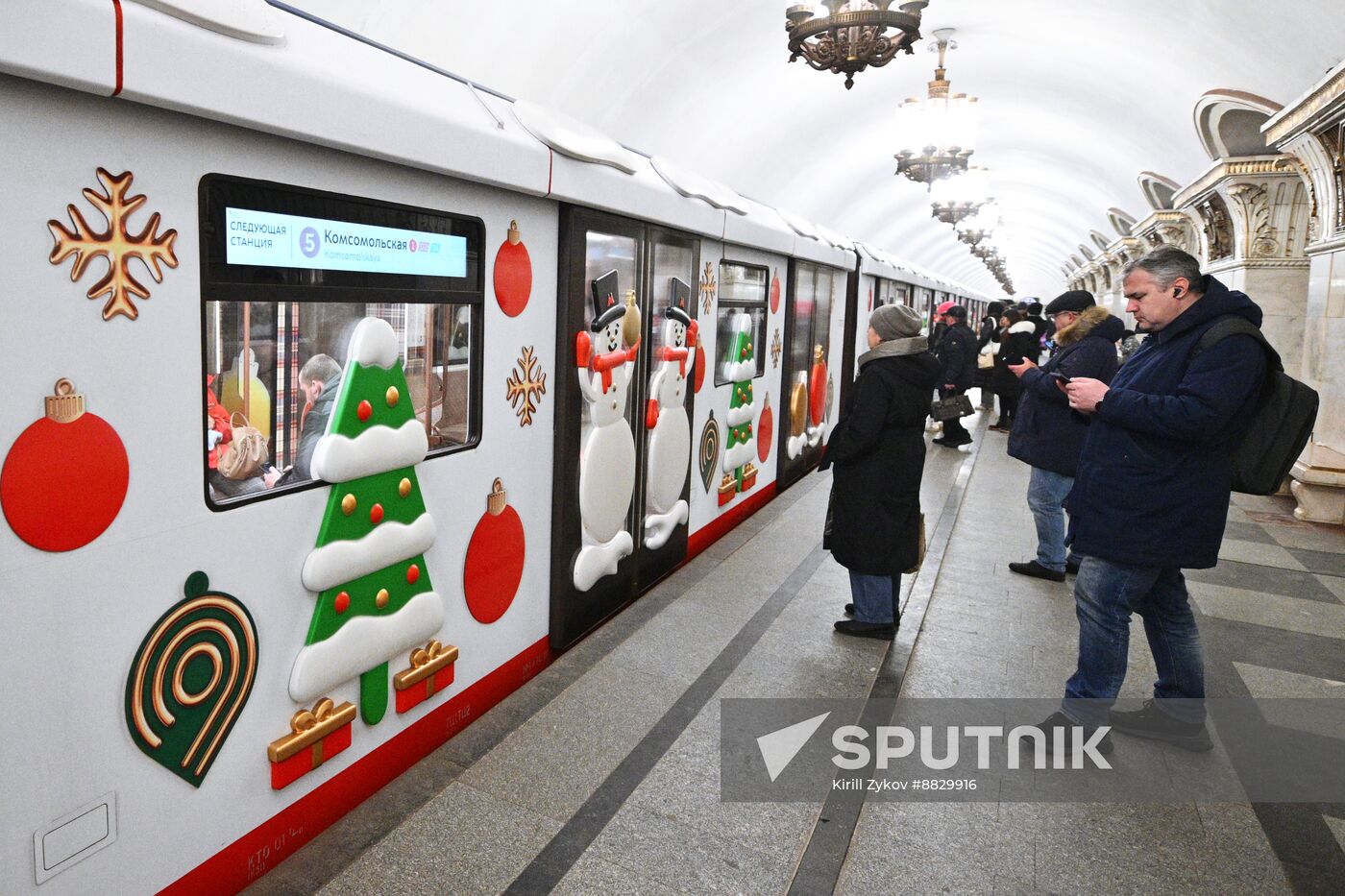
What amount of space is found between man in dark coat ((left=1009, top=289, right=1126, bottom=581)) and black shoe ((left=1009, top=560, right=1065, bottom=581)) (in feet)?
0.51

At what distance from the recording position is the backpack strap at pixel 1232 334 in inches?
107

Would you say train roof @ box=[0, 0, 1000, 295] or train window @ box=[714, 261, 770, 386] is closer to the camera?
train roof @ box=[0, 0, 1000, 295]

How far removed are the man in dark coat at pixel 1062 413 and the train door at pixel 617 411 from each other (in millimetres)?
1769

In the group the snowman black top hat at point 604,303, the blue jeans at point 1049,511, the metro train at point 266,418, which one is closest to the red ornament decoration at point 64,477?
the metro train at point 266,418

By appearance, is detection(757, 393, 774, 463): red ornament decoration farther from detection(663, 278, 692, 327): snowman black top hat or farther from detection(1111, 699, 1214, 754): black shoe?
detection(1111, 699, 1214, 754): black shoe

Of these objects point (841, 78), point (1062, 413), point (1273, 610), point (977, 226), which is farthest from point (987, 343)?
point (1062, 413)

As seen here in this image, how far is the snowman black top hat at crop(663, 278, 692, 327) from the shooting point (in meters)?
4.61

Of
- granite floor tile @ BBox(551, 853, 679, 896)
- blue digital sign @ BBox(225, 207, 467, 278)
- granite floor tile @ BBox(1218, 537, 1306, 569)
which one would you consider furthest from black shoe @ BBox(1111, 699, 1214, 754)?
granite floor tile @ BBox(1218, 537, 1306, 569)

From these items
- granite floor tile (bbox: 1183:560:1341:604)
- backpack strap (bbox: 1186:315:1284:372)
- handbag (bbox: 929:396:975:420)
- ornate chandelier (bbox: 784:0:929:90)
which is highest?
ornate chandelier (bbox: 784:0:929:90)

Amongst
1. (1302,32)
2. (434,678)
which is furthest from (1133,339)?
(434,678)

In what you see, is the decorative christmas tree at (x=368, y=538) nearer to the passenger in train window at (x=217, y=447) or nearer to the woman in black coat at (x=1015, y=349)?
the passenger in train window at (x=217, y=447)

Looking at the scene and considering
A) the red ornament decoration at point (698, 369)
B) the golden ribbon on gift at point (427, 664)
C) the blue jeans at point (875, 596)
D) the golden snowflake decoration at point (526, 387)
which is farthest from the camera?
the red ornament decoration at point (698, 369)

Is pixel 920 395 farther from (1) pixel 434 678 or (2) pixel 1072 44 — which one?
(2) pixel 1072 44

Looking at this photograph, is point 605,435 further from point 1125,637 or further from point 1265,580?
point 1265,580
